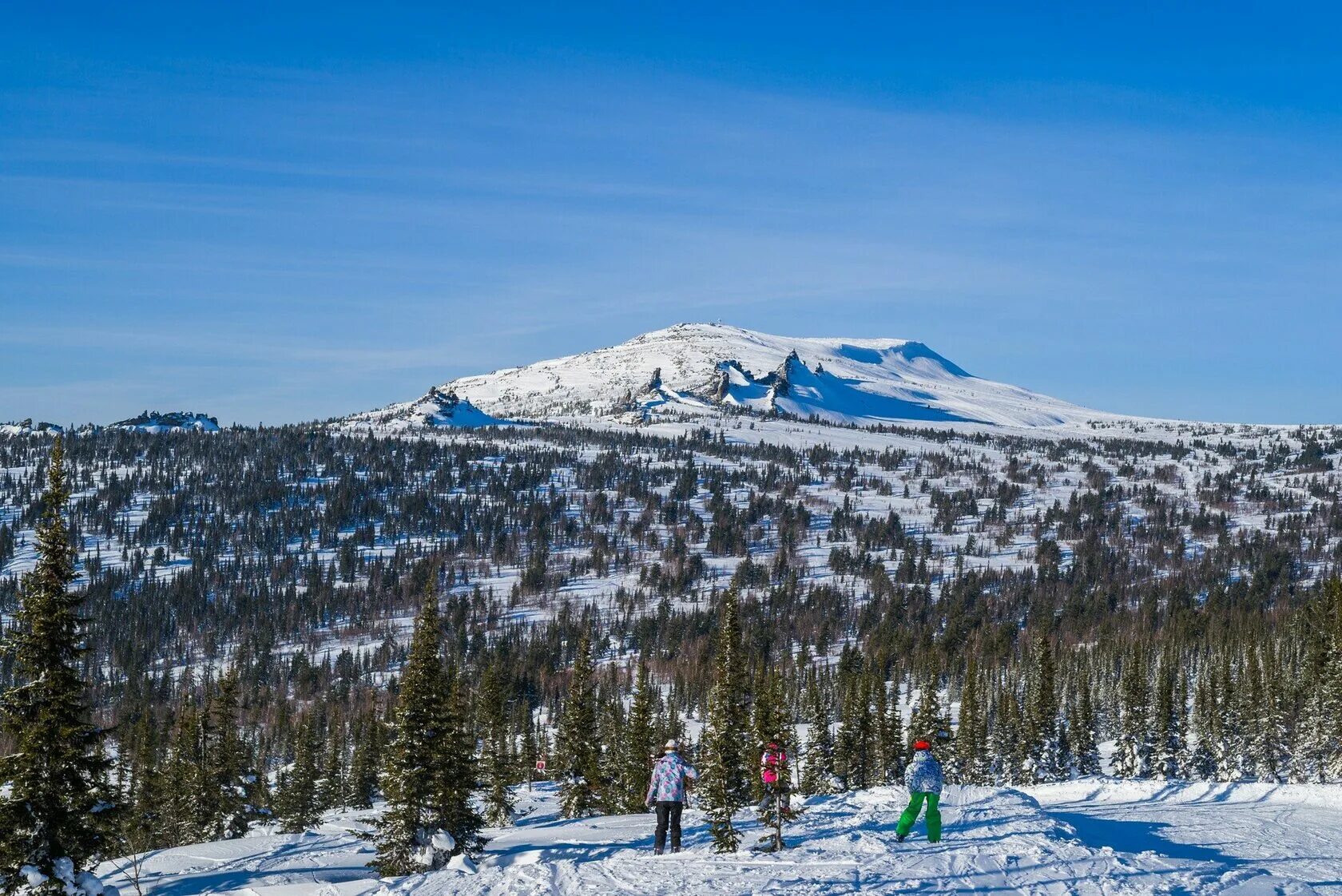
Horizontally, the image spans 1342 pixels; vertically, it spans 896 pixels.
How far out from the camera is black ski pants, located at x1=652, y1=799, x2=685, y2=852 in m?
22.2

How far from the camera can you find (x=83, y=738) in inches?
930

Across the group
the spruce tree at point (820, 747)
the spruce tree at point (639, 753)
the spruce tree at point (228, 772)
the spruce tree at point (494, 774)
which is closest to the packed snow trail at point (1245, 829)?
the spruce tree at point (639, 753)

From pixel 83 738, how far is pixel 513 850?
10889 mm

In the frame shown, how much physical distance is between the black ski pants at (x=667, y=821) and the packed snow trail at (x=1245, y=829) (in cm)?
892

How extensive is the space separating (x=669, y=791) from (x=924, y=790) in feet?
17.5

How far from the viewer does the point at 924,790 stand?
70.9 ft

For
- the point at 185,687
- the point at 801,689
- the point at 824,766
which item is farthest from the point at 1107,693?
the point at 185,687

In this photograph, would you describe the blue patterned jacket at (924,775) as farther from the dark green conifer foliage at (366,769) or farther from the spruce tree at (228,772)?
the dark green conifer foliage at (366,769)

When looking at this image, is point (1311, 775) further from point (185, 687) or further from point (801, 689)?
point (185, 687)

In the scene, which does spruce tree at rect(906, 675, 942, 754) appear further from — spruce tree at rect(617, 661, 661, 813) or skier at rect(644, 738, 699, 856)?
skier at rect(644, 738, 699, 856)

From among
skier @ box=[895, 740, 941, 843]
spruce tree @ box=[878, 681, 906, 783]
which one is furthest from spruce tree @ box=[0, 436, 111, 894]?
spruce tree @ box=[878, 681, 906, 783]

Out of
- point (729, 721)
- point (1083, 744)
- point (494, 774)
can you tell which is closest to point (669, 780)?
point (729, 721)

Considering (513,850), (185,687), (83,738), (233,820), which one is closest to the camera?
(83,738)

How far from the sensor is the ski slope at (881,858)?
17875 mm
